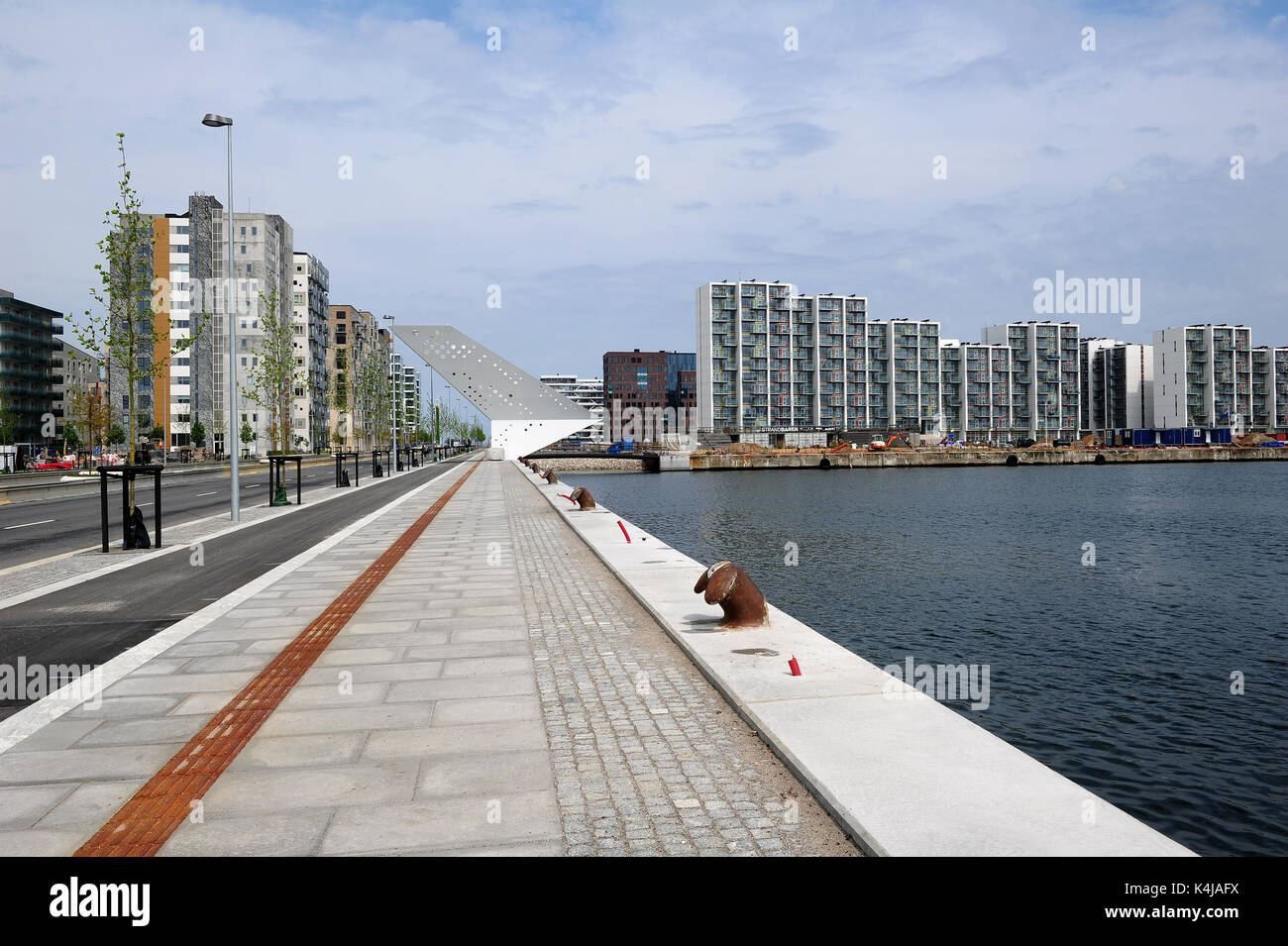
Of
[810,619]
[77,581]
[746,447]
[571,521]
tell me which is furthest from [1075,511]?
[746,447]

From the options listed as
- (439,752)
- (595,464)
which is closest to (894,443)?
(595,464)

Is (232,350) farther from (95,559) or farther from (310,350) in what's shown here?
(310,350)

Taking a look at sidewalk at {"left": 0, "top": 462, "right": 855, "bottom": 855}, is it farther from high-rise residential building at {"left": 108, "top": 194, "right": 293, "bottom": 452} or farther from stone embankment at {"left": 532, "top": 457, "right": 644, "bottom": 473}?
high-rise residential building at {"left": 108, "top": 194, "right": 293, "bottom": 452}

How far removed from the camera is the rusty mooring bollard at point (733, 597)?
9.43 m

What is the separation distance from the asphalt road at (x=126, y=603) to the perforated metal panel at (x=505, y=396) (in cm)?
8963

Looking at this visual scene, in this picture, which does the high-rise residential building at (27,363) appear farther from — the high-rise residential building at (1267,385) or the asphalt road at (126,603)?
the high-rise residential building at (1267,385)

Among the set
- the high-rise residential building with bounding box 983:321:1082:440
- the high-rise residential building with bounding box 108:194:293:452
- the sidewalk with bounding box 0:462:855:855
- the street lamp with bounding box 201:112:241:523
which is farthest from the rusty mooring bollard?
the high-rise residential building with bounding box 983:321:1082:440

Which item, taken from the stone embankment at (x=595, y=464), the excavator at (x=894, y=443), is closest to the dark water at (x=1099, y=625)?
the stone embankment at (x=595, y=464)

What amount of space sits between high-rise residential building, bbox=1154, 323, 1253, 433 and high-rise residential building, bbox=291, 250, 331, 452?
17053 centimetres

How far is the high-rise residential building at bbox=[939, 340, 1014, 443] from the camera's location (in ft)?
599

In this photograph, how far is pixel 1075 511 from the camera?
44531mm
